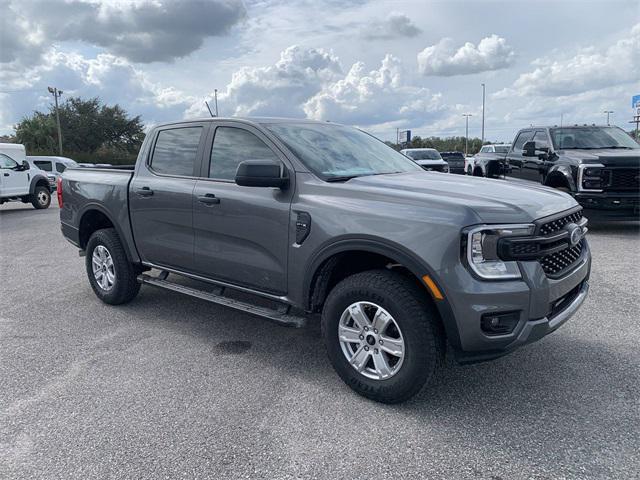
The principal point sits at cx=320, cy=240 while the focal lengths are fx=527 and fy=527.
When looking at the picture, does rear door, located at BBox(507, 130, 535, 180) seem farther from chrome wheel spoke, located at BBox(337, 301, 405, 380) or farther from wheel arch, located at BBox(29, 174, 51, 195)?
wheel arch, located at BBox(29, 174, 51, 195)

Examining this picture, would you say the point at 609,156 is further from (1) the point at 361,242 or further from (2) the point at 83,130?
(2) the point at 83,130

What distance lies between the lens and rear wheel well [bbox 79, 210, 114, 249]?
5597 millimetres

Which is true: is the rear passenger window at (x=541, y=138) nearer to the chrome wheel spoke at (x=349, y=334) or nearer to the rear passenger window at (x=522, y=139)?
the rear passenger window at (x=522, y=139)

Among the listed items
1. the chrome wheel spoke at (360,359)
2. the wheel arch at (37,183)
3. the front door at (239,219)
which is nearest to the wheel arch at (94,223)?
the front door at (239,219)

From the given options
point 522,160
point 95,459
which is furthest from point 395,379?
point 522,160

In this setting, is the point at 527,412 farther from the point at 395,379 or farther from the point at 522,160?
the point at 522,160

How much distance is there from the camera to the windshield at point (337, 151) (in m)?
3.86

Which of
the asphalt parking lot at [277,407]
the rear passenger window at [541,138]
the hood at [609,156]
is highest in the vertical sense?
the rear passenger window at [541,138]

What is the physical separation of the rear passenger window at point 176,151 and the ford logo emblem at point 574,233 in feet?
9.77

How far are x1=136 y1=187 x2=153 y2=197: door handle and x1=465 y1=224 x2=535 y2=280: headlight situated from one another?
3.04m

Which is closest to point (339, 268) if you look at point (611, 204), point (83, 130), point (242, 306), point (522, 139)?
point (242, 306)

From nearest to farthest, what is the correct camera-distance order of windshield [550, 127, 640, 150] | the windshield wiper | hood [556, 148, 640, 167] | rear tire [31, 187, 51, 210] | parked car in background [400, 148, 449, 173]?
1. the windshield wiper
2. hood [556, 148, 640, 167]
3. windshield [550, 127, 640, 150]
4. rear tire [31, 187, 51, 210]
5. parked car in background [400, 148, 449, 173]

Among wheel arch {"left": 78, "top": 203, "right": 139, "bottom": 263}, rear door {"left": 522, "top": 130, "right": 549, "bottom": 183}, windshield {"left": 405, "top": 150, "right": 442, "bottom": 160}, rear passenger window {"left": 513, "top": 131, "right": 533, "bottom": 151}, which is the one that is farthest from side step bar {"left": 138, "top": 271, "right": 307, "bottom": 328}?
windshield {"left": 405, "top": 150, "right": 442, "bottom": 160}

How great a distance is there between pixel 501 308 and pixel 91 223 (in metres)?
4.57
